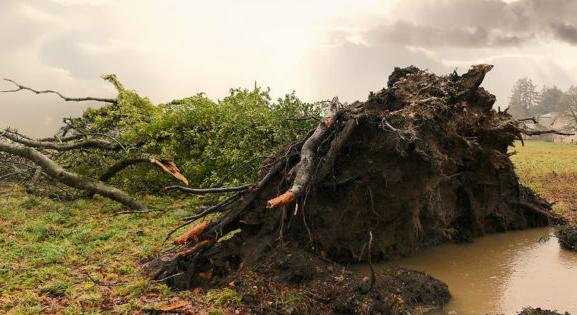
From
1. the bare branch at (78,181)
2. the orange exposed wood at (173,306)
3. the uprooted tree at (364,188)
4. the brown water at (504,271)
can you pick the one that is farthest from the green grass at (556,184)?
the bare branch at (78,181)

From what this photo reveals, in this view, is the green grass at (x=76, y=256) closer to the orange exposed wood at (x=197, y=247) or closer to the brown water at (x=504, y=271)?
the orange exposed wood at (x=197, y=247)

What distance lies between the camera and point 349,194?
260 inches

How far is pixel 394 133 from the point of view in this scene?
6.38m

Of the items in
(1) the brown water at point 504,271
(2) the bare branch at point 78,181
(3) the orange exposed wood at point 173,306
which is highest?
(2) the bare branch at point 78,181

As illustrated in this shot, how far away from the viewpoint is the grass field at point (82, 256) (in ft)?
17.9

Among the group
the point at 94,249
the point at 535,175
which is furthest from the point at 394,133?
the point at 535,175

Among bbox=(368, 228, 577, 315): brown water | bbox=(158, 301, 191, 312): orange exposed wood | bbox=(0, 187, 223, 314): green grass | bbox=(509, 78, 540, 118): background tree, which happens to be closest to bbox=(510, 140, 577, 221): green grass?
bbox=(368, 228, 577, 315): brown water

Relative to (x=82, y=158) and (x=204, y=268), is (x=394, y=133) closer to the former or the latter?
(x=204, y=268)

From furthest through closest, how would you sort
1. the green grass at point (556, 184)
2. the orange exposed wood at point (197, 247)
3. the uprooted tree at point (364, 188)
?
1. the green grass at point (556, 184)
2. the uprooted tree at point (364, 188)
3. the orange exposed wood at point (197, 247)

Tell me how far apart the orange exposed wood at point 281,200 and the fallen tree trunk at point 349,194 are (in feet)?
0.06

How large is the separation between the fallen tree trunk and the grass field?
534 mm

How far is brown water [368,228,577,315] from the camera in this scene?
220 inches

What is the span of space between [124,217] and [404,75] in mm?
6599

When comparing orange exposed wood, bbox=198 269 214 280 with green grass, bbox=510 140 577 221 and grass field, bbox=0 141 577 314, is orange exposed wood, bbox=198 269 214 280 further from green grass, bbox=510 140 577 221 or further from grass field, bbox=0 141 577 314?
green grass, bbox=510 140 577 221
